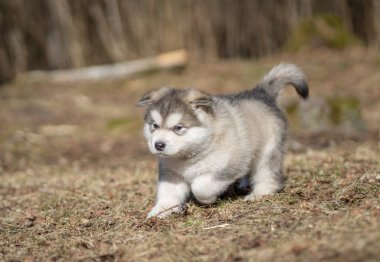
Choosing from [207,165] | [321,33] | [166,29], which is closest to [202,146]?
[207,165]

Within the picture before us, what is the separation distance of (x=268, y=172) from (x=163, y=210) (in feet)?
3.67

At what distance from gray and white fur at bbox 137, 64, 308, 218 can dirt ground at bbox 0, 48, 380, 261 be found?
0.61ft

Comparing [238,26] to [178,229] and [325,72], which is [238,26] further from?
[178,229]

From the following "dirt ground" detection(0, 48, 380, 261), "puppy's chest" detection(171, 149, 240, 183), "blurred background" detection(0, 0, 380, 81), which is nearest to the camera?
"dirt ground" detection(0, 48, 380, 261)

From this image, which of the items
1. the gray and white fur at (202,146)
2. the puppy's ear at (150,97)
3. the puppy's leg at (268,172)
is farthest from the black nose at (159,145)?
the puppy's leg at (268,172)

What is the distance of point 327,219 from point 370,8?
12822 mm

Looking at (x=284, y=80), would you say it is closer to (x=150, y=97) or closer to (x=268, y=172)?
(x=268, y=172)

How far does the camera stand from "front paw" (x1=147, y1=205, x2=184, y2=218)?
5336 millimetres

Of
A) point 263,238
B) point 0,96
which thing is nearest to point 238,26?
point 0,96

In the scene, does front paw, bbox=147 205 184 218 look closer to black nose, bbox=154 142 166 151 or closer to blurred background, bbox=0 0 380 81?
black nose, bbox=154 142 166 151

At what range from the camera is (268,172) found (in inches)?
234

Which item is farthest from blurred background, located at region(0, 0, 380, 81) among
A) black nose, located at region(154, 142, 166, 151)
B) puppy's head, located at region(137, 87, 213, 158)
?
black nose, located at region(154, 142, 166, 151)

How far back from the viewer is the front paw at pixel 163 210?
5.34 metres

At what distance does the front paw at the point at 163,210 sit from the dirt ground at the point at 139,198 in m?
0.08
